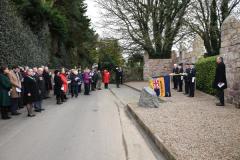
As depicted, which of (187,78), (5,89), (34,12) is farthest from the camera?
(34,12)

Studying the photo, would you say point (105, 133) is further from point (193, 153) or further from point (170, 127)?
Answer: point (193, 153)

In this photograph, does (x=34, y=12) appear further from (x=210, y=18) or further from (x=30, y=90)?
(x=30, y=90)

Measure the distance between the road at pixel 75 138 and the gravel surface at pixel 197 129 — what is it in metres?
0.53

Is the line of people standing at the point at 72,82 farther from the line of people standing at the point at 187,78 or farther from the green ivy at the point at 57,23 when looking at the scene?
the green ivy at the point at 57,23

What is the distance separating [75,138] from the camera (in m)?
10.5

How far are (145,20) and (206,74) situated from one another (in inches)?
777

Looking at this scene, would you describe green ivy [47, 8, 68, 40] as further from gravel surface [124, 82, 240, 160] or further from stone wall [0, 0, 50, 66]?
gravel surface [124, 82, 240, 160]

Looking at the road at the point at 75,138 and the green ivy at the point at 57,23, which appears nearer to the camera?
the road at the point at 75,138

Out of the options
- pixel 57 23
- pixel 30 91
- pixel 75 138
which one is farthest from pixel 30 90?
pixel 57 23

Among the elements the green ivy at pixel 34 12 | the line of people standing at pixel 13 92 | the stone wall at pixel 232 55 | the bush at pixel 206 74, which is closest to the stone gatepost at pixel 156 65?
the green ivy at pixel 34 12

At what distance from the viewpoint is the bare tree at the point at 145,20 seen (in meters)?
40.1

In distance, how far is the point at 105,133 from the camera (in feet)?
36.9

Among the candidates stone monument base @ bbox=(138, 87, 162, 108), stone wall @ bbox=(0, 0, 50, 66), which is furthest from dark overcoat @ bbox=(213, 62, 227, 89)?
stone wall @ bbox=(0, 0, 50, 66)

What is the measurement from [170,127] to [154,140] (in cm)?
131
